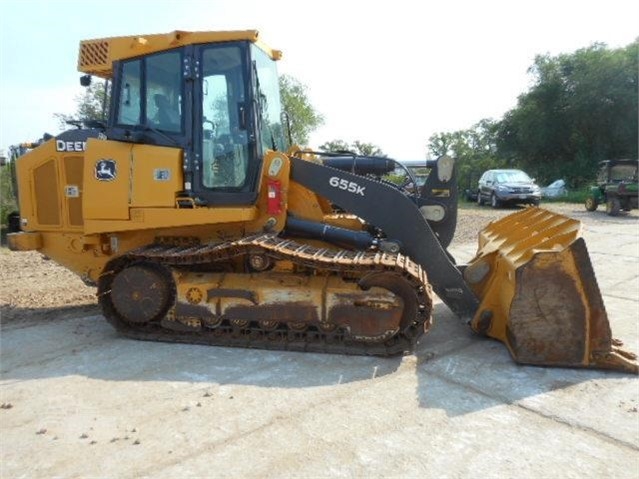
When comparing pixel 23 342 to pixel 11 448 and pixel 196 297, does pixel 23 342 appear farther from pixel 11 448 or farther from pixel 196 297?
pixel 11 448

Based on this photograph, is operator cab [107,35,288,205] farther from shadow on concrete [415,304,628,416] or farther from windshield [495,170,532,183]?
windshield [495,170,532,183]

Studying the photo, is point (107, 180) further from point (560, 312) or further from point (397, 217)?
point (560, 312)

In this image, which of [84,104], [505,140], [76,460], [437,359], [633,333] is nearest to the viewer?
[76,460]

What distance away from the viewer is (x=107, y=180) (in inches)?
201

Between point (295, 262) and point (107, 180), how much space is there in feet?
6.99

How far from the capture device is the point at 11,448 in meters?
3.02

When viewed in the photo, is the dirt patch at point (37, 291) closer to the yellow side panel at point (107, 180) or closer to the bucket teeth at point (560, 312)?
the yellow side panel at point (107, 180)

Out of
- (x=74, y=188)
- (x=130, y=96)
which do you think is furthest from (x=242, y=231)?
(x=74, y=188)

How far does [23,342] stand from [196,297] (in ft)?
5.79

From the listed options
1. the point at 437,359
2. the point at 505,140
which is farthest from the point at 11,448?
the point at 505,140

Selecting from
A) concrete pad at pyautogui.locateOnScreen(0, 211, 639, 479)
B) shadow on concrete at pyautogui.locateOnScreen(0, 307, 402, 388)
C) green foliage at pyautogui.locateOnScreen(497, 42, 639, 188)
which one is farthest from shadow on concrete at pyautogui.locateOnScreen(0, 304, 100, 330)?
green foliage at pyautogui.locateOnScreen(497, 42, 639, 188)

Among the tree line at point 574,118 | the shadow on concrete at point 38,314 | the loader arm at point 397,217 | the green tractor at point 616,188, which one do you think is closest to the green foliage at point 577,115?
the tree line at point 574,118

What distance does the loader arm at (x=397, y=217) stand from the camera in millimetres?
4875

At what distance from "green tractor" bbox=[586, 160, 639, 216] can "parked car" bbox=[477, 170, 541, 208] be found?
2.16 metres
